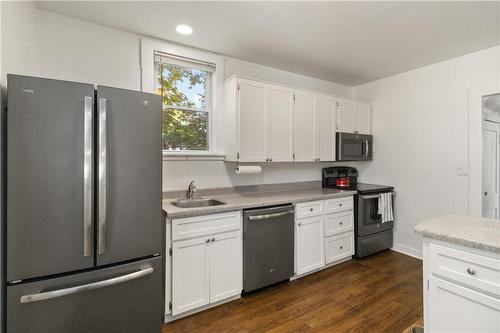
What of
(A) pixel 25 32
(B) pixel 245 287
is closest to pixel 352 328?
(B) pixel 245 287

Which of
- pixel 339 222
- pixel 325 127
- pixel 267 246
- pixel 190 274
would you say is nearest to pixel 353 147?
pixel 325 127

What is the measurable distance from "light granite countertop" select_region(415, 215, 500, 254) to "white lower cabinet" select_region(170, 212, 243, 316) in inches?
57.5

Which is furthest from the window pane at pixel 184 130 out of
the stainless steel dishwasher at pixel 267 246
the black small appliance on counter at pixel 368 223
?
the black small appliance on counter at pixel 368 223

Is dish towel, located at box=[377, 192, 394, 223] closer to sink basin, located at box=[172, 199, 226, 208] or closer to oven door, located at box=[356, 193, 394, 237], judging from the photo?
oven door, located at box=[356, 193, 394, 237]

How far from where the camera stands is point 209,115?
2.97 m

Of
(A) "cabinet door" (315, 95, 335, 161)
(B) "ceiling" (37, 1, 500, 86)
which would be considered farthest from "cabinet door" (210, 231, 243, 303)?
(B) "ceiling" (37, 1, 500, 86)

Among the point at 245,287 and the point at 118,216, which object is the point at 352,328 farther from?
the point at 118,216

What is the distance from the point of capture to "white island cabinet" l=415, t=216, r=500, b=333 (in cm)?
120

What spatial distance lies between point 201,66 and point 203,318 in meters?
2.56

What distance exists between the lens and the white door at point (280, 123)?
2.95 m

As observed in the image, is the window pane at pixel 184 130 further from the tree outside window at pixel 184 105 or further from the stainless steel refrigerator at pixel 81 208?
the stainless steel refrigerator at pixel 81 208

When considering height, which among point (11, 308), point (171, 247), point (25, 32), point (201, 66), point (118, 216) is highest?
point (201, 66)

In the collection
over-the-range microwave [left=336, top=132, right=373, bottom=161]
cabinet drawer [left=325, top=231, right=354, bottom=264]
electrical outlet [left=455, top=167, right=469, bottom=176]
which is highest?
over-the-range microwave [left=336, top=132, right=373, bottom=161]

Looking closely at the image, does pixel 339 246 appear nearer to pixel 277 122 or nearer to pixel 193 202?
pixel 277 122
